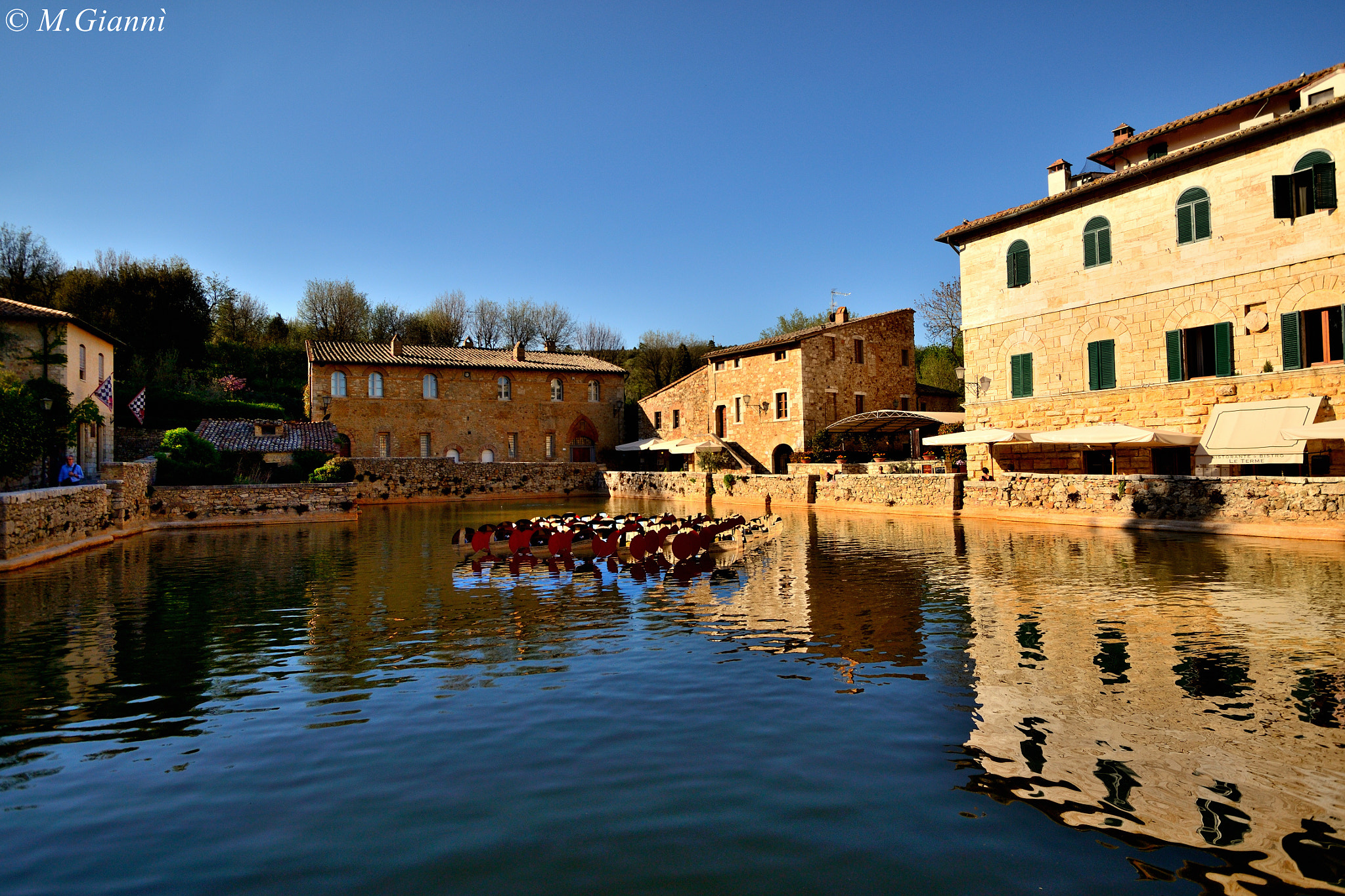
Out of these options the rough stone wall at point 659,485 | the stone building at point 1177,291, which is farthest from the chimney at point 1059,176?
the rough stone wall at point 659,485

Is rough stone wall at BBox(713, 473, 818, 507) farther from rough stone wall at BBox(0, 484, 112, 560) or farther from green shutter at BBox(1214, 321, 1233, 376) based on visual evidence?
rough stone wall at BBox(0, 484, 112, 560)

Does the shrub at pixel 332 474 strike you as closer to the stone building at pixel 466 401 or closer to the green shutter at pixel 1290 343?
the stone building at pixel 466 401

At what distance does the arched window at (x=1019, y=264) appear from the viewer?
2520 centimetres

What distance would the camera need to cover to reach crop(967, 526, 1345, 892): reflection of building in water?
4254 millimetres

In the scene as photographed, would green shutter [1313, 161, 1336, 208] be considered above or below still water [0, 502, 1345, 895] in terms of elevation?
above

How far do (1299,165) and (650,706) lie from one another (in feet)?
69.3

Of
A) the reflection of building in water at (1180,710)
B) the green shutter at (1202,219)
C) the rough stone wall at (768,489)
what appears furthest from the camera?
the rough stone wall at (768,489)

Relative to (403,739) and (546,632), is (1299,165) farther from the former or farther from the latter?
(403,739)

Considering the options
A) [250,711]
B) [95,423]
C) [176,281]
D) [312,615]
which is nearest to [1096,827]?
[250,711]

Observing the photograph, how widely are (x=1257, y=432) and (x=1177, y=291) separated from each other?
4.31 metres

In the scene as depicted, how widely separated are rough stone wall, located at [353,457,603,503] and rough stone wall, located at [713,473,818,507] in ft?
32.4

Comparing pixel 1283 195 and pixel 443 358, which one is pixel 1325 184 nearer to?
pixel 1283 195

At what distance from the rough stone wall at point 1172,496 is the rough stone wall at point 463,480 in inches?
878

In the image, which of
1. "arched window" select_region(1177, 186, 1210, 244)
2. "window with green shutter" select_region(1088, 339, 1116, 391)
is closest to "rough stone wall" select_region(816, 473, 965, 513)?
"window with green shutter" select_region(1088, 339, 1116, 391)
